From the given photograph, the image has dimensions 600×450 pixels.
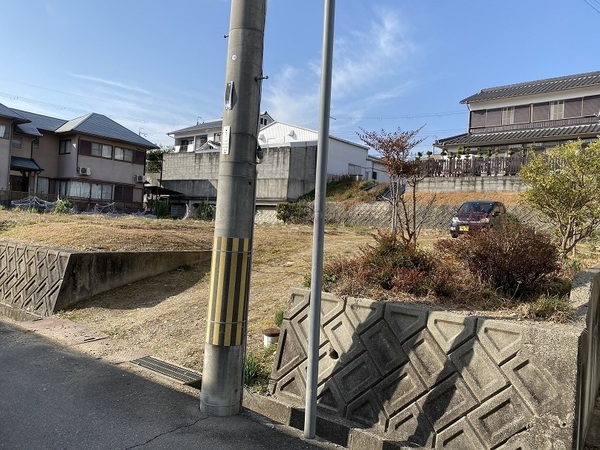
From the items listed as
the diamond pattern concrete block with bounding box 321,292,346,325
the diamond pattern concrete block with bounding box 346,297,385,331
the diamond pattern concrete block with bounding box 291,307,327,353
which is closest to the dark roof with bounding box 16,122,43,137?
the diamond pattern concrete block with bounding box 291,307,327,353

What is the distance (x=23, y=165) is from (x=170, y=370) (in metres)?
29.5

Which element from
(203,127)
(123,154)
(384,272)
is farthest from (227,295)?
(203,127)

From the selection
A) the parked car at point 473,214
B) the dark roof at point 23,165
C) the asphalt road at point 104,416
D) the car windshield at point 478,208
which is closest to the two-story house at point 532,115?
the car windshield at point 478,208

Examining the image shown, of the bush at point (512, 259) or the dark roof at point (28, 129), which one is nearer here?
the bush at point (512, 259)

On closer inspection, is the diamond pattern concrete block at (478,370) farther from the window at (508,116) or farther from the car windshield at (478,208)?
the window at (508,116)

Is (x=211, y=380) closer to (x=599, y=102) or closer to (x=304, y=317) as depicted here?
(x=304, y=317)

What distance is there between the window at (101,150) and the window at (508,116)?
28.7 meters

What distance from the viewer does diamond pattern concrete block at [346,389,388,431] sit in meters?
3.79

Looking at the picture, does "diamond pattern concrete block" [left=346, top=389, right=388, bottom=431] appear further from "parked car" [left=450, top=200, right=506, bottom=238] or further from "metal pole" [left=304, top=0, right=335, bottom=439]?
"parked car" [left=450, top=200, right=506, bottom=238]

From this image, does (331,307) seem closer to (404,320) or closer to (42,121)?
(404,320)

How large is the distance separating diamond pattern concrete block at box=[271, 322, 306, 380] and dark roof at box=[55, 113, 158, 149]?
3087cm

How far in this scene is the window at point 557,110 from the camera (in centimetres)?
2772

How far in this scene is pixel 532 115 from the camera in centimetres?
2894

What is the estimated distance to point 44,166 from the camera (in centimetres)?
3122
